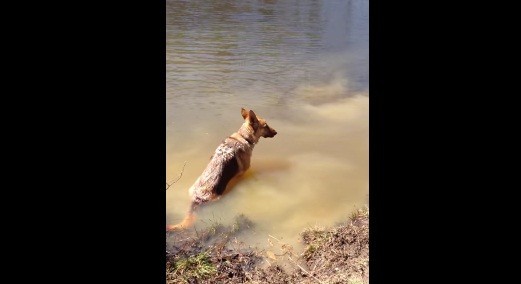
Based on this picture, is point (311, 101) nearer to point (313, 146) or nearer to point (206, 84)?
point (313, 146)

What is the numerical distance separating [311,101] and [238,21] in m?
0.41

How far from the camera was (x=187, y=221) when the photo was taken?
62.0 inches

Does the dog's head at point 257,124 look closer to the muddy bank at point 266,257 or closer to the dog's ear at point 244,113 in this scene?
the dog's ear at point 244,113

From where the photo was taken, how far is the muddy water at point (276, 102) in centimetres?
161

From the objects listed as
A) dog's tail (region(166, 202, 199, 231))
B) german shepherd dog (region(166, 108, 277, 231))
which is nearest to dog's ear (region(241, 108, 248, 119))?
german shepherd dog (region(166, 108, 277, 231))

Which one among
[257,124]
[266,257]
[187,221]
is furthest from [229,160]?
[266,257]

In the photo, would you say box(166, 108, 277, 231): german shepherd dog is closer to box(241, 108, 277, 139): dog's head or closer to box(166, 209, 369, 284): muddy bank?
box(241, 108, 277, 139): dog's head

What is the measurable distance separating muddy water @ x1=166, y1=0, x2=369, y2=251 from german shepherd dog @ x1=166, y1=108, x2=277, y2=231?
3cm

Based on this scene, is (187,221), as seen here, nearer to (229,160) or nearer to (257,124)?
(229,160)

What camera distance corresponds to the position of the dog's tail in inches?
61.3

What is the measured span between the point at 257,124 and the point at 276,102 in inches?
4.6

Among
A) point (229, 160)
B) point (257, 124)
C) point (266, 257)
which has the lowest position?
point (266, 257)
